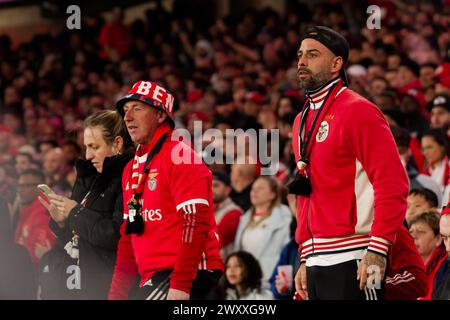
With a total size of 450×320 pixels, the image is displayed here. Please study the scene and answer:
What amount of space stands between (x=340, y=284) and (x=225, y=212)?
3.93 m

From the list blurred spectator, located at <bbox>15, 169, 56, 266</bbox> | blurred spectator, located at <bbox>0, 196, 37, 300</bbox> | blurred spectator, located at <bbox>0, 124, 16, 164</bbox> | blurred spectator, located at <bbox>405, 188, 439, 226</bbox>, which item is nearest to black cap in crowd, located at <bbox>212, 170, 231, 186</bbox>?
blurred spectator, located at <bbox>15, 169, 56, 266</bbox>

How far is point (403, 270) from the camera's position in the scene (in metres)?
4.36

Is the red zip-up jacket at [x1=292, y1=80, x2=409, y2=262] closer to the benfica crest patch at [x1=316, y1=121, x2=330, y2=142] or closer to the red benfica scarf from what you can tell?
the benfica crest patch at [x1=316, y1=121, x2=330, y2=142]

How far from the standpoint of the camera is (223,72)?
13477mm

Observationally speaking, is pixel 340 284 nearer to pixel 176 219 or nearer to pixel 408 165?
pixel 176 219

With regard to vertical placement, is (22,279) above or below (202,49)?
below

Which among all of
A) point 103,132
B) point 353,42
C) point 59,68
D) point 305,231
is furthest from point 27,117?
point 305,231

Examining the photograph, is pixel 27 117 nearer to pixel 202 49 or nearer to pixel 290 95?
pixel 202 49

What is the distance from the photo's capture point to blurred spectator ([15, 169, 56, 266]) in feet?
26.9

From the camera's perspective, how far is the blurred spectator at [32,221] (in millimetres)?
8197

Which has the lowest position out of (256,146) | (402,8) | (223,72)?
(256,146)

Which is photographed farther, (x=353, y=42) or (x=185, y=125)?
(x=353, y=42)

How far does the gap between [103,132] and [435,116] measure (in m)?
4.00

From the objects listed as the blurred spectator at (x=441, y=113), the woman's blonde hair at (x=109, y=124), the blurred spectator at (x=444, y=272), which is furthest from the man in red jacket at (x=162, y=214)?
the blurred spectator at (x=441, y=113)
